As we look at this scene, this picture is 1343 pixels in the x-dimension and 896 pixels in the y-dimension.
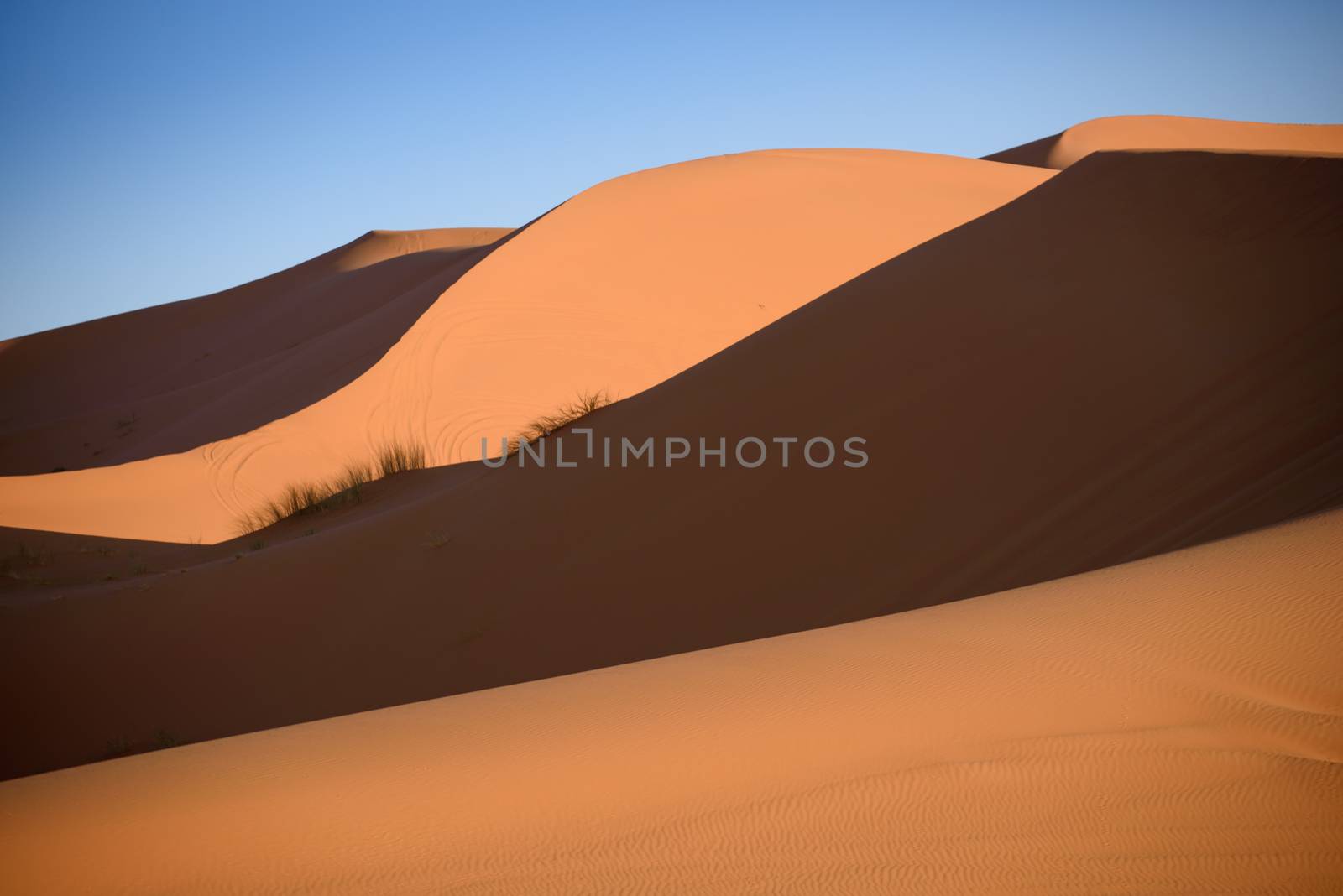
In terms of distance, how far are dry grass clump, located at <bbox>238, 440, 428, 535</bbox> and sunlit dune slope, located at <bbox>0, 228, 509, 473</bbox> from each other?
171 inches

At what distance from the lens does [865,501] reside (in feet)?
21.7

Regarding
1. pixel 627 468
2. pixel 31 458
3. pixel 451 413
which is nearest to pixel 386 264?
pixel 31 458

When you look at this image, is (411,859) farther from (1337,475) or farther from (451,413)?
(451,413)

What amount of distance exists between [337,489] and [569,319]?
6251 mm

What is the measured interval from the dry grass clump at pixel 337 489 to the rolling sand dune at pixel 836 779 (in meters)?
9.07

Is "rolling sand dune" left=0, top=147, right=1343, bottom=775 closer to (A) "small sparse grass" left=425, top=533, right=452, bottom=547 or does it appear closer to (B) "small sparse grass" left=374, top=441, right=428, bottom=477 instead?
(A) "small sparse grass" left=425, top=533, right=452, bottom=547

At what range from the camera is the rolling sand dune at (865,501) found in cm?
570

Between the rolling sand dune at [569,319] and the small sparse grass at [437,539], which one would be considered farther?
the rolling sand dune at [569,319]

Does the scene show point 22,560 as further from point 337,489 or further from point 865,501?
point 865,501

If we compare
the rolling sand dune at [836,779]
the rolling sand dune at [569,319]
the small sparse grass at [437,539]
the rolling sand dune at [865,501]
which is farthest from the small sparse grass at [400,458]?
the rolling sand dune at [836,779]

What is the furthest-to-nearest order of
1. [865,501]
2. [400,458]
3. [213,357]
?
[213,357], [400,458], [865,501]

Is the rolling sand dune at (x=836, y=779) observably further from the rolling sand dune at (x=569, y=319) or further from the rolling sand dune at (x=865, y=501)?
the rolling sand dune at (x=569, y=319)

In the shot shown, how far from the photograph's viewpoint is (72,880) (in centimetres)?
216

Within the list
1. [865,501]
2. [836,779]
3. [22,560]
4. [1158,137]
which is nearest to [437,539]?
[865,501]
